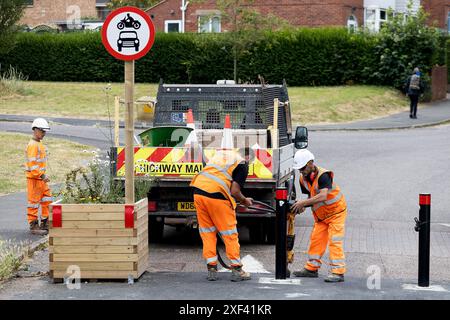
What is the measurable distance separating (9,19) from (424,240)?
30.1 metres

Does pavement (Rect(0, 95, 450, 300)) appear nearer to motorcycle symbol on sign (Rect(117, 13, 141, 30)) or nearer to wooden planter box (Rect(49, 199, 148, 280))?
wooden planter box (Rect(49, 199, 148, 280))

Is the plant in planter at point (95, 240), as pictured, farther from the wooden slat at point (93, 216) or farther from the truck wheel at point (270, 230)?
the truck wheel at point (270, 230)

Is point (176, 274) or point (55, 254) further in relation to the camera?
point (176, 274)

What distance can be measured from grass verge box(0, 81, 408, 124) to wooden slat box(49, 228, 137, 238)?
2232cm

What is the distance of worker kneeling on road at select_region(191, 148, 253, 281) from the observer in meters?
10.2

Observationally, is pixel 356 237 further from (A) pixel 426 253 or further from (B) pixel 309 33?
(B) pixel 309 33

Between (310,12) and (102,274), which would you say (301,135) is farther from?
(310,12)

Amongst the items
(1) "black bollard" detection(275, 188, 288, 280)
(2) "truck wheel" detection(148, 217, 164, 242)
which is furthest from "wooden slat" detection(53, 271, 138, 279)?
(2) "truck wheel" detection(148, 217, 164, 242)

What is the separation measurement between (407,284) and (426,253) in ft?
1.29

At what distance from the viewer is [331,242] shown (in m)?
10.3

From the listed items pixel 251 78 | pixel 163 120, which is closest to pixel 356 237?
pixel 163 120

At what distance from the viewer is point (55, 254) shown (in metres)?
9.98

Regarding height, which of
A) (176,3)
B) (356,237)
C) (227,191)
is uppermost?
(176,3)

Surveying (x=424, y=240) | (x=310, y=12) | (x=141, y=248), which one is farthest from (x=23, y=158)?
(x=310, y=12)
